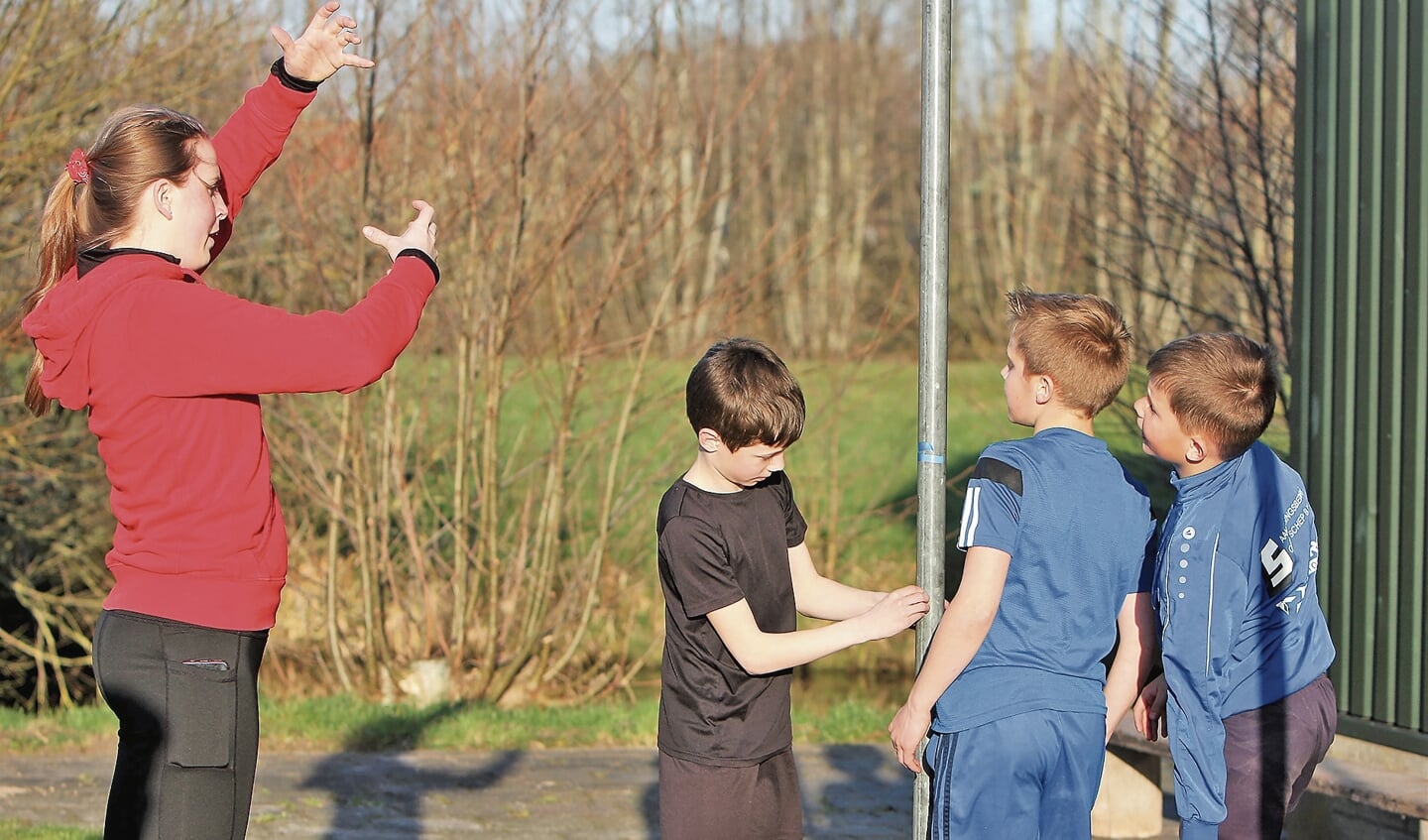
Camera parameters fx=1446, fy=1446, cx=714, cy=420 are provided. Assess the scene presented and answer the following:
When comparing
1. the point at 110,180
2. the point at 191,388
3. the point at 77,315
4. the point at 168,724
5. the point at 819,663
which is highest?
the point at 110,180

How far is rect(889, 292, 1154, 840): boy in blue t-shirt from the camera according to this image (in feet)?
9.06

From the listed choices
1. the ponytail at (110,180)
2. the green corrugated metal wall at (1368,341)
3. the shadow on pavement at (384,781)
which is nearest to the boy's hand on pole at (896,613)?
the ponytail at (110,180)

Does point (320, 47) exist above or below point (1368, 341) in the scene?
above

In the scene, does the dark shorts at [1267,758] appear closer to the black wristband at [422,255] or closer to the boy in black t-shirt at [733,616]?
the boy in black t-shirt at [733,616]

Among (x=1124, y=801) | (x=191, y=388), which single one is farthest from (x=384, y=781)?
(x=191, y=388)

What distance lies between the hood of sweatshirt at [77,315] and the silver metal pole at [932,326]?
4.68 ft

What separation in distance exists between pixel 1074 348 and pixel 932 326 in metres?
0.31

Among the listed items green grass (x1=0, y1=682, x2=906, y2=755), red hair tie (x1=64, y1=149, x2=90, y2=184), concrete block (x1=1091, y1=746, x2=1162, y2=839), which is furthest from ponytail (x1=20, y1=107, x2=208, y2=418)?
green grass (x1=0, y1=682, x2=906, y2=755)

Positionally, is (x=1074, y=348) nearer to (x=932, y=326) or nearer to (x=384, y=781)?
(x=932, y=326)

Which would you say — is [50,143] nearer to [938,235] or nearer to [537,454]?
[537,454]

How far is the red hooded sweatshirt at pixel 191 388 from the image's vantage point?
8.32ft

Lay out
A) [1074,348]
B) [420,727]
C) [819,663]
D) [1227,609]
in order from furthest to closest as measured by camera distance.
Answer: [819,663] < [420,727] < [1227,609] < [1074,348]

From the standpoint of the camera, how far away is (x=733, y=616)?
2795mm

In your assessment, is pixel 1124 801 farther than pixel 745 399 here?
Yes
